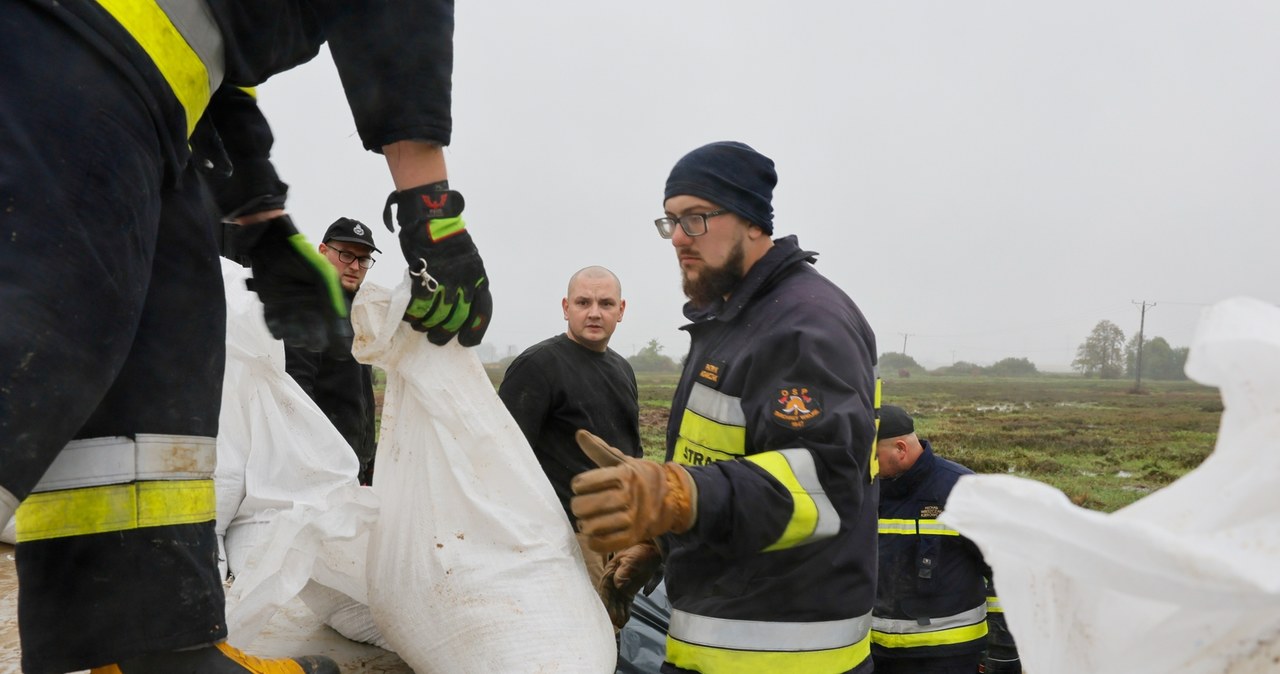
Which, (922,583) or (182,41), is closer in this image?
(182,41)

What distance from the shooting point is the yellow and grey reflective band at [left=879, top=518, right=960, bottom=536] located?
10.5 ft

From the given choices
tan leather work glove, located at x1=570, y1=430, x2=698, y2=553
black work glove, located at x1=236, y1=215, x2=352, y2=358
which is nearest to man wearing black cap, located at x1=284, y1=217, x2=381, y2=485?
black work glove, located at x1=236, y1=215, x2=352, y2=358

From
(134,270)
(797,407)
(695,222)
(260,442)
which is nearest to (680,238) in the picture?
(695,222)

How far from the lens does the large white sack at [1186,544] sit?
0.64 meters

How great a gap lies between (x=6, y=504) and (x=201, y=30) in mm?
715

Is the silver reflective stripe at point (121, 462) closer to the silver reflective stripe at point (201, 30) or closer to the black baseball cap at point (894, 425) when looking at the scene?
the silver reflective stripe at point (201, 30)

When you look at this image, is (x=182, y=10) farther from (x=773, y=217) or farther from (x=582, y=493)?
(x=773, y=217)

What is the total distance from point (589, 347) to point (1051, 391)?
146 ft

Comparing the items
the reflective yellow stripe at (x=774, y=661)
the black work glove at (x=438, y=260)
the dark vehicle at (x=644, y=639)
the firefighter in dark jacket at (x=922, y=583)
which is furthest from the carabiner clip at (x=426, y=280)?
the firefighter in dark jacket at (x=922, y=583)

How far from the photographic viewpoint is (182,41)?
4.16 ft

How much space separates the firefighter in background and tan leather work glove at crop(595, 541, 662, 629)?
86 centimetres

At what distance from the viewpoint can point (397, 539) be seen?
1859 mm

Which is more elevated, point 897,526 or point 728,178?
point 728,178

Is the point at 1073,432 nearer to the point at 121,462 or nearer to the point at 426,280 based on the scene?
the point at 426,280
